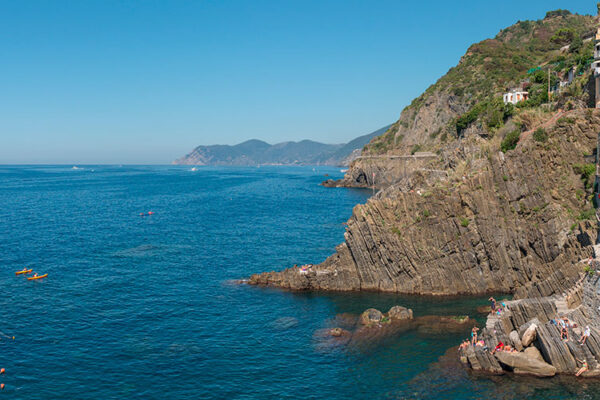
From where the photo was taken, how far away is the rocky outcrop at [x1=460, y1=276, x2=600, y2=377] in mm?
38031

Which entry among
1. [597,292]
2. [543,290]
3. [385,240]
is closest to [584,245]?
[543,290]

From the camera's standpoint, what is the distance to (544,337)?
38.7 m

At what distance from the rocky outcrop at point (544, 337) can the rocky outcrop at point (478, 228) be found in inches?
561

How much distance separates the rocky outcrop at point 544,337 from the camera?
3803 centimetres

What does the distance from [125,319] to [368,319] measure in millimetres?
25976

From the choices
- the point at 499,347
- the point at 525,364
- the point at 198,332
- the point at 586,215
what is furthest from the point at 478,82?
the point at 198,332

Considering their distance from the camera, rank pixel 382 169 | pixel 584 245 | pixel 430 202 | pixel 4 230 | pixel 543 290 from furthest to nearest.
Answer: pixel 382 169, pixel 4 230, pixel 430 202, pixel 584 245, pixel 543 290

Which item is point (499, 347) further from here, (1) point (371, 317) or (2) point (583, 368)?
(1) point (371, 317)


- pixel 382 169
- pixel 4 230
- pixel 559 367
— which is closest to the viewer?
pixel 559 367

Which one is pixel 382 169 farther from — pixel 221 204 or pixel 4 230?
pixel 4 230

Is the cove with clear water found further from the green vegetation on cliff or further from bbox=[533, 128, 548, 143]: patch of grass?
the green vegetation on cliff

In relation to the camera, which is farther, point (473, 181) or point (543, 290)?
point (473, 181)

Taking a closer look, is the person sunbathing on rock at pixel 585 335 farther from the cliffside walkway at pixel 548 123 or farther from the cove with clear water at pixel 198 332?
the cliffside walkway at pixel 548 123

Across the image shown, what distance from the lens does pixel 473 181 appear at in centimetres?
6222
